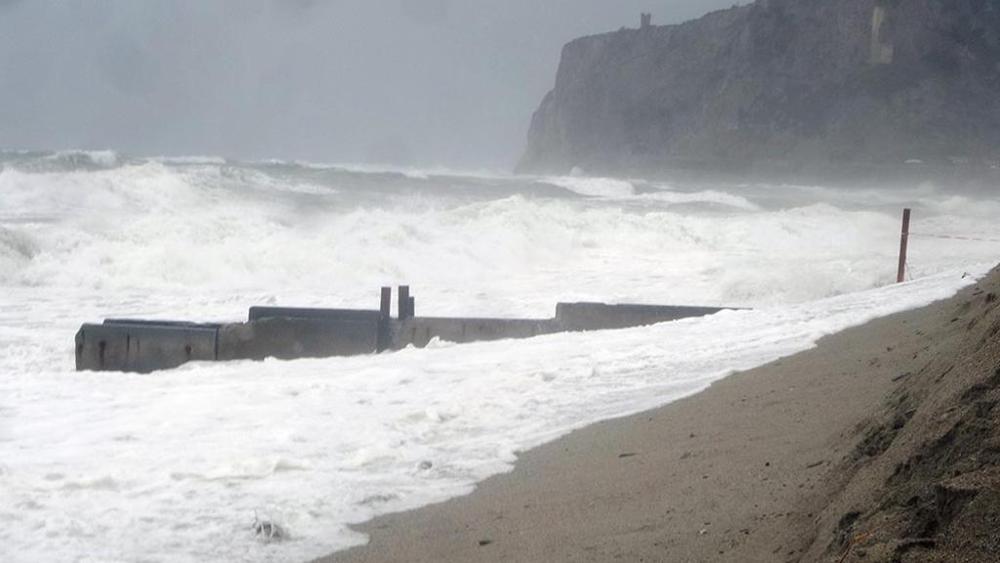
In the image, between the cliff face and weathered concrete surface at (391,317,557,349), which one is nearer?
weathered concrete surface at (391,317,557,349)

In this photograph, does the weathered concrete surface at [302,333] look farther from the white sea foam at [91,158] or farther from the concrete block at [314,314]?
the white sea foam at [91,158]

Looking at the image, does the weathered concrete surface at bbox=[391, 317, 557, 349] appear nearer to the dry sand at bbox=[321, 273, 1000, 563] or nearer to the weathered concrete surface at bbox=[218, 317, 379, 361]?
the weathered concrete surface at bbox=[218, 317, 379, 361]

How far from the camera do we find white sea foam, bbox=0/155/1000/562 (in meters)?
5.67

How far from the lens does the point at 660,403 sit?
23.6ft

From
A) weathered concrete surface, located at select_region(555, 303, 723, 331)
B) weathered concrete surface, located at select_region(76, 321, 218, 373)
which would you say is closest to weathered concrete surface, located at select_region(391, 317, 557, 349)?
weathered concrete surface, located at select_region(555, 303, 723, 331)

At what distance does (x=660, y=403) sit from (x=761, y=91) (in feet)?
240

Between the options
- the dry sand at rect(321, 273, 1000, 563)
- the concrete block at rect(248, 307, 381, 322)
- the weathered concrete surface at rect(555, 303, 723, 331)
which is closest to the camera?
the dry sand at rect(321, 273, 1000, 563)

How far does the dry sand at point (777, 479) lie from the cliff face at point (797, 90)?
64.0m

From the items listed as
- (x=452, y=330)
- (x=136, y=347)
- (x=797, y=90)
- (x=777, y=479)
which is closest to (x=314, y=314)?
(x=452, y=330)

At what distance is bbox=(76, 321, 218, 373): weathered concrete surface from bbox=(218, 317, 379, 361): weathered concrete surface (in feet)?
0.90

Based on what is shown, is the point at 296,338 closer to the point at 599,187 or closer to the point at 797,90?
the point at 599,187

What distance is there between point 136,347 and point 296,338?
54.8 inches

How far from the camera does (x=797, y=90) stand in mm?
76750

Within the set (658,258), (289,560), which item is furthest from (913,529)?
(658,258)
